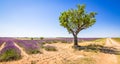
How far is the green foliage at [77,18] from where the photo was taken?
3378 cm

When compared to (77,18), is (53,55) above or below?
below

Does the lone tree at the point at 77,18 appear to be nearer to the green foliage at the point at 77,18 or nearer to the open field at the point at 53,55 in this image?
the green foliage at the point at 77,18

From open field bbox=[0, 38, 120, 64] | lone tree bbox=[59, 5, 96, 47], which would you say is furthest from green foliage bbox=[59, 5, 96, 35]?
open field bbox=[0, 38, 120, 64]

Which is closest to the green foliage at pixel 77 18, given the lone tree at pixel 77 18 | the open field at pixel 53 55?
the lone tree at pixel 77 18

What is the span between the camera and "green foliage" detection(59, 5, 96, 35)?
33781 mm

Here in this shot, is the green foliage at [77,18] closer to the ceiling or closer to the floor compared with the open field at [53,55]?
closer to the ceiling

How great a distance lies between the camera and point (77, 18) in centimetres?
3397

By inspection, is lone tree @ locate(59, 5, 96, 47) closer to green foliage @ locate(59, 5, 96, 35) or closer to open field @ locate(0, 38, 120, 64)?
green foliage @ locate(59, 5, 96, 35)

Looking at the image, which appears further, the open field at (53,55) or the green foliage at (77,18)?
the green foliage at (77,18)

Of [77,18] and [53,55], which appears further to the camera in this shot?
[77,18]

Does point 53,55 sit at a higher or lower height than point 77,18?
lower

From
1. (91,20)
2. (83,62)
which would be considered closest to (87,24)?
(91,20)

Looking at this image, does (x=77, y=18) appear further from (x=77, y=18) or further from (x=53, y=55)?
(x=53, y=55)

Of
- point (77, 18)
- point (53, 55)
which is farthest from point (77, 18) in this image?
point (53, 55)
